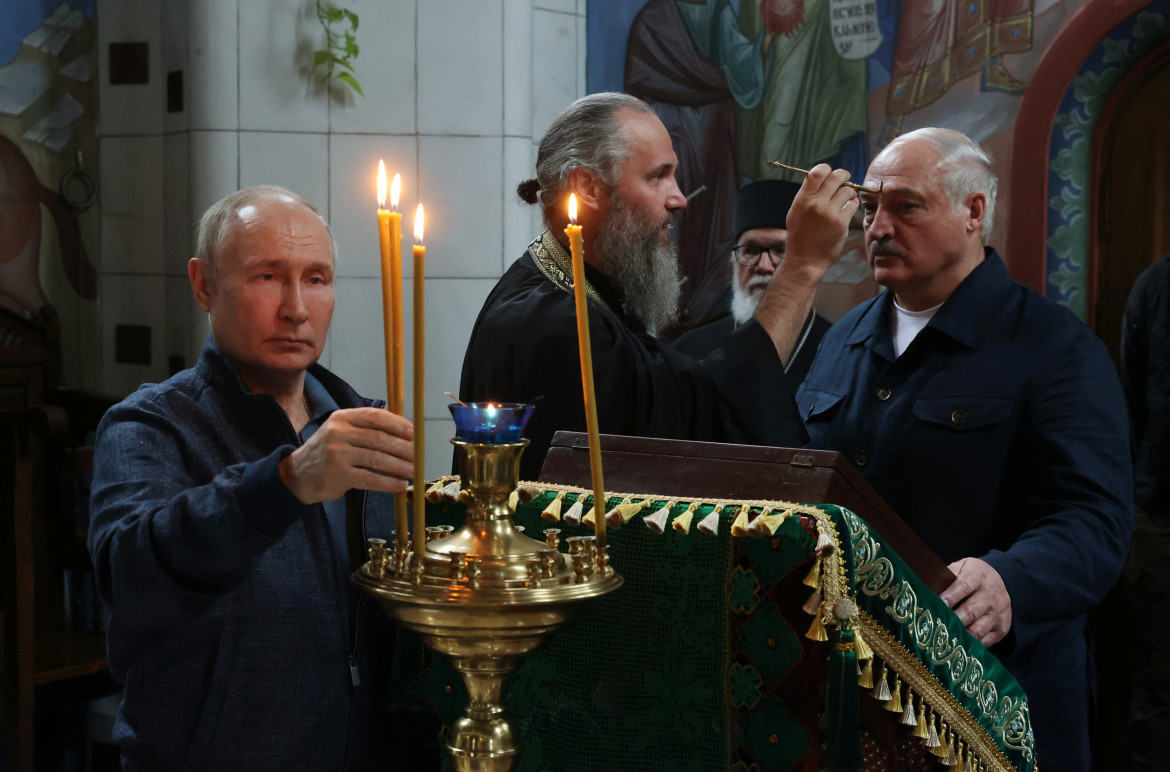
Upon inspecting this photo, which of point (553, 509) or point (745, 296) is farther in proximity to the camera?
point (745, 296)

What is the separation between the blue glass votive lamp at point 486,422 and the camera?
1.20m

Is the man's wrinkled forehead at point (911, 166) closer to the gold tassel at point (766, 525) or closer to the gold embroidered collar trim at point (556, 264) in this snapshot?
the gold embroidered collar trim at point (556, 264)

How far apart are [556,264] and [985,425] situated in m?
0.93

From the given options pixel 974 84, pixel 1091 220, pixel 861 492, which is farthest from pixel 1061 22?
pixel 861 492

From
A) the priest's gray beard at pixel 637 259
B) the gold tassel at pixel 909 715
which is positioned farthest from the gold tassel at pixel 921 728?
the priest's gray beard at pixel 637 259

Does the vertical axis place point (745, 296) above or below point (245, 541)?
above

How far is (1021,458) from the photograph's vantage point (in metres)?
2.44

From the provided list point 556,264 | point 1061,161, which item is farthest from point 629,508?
point 1061,161

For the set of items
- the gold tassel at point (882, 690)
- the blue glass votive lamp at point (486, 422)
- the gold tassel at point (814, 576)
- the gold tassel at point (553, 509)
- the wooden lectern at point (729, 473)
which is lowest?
the gold tassel at point (882, 690)

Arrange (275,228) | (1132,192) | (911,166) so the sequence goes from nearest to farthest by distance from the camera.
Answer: (275,228) → (911,166) → (1132,192)

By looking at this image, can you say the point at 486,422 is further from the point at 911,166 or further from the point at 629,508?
the point at 911,166

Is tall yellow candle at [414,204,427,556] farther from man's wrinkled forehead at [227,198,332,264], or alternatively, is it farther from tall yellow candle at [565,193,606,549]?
man's wrinkled forehead at [227,198,332,264]

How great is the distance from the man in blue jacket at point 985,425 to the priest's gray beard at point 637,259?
0.48m

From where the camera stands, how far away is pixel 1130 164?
163 inches
